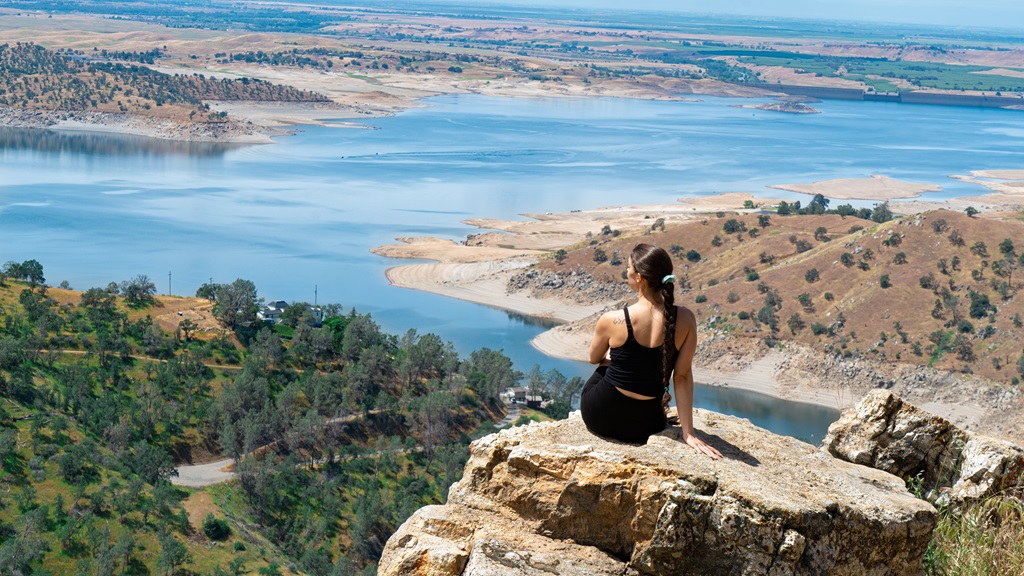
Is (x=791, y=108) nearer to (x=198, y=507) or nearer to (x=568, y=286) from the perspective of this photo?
(x=568, y=286)

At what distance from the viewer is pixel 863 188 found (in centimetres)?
10625

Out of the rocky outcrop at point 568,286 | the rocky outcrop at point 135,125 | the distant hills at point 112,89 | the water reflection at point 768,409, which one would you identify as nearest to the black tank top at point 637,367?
the water reflection at point 768,409

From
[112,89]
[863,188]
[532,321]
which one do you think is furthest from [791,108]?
[532,321]

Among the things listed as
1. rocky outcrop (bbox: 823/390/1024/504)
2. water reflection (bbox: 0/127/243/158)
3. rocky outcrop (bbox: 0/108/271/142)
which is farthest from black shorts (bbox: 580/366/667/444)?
rocky outcrop (bbox: 0/108/271/142)

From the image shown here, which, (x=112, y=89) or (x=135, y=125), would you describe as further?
(x=112, y=89)

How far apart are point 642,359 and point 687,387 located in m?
0.35

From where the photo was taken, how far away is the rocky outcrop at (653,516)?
596 centimetres

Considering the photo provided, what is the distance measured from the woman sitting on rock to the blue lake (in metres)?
36.9

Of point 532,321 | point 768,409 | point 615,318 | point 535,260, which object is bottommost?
point 532,321

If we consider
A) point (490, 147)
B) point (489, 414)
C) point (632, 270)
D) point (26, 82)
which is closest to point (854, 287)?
point (489, 414)

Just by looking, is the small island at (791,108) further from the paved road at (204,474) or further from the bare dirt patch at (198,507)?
the bare dirt patch at (198,507)

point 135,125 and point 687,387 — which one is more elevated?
point 687,387

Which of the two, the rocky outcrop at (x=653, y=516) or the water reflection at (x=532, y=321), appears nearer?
the rocky outcrop at (x=653, y=516)

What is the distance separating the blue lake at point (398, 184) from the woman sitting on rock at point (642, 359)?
121 feet
